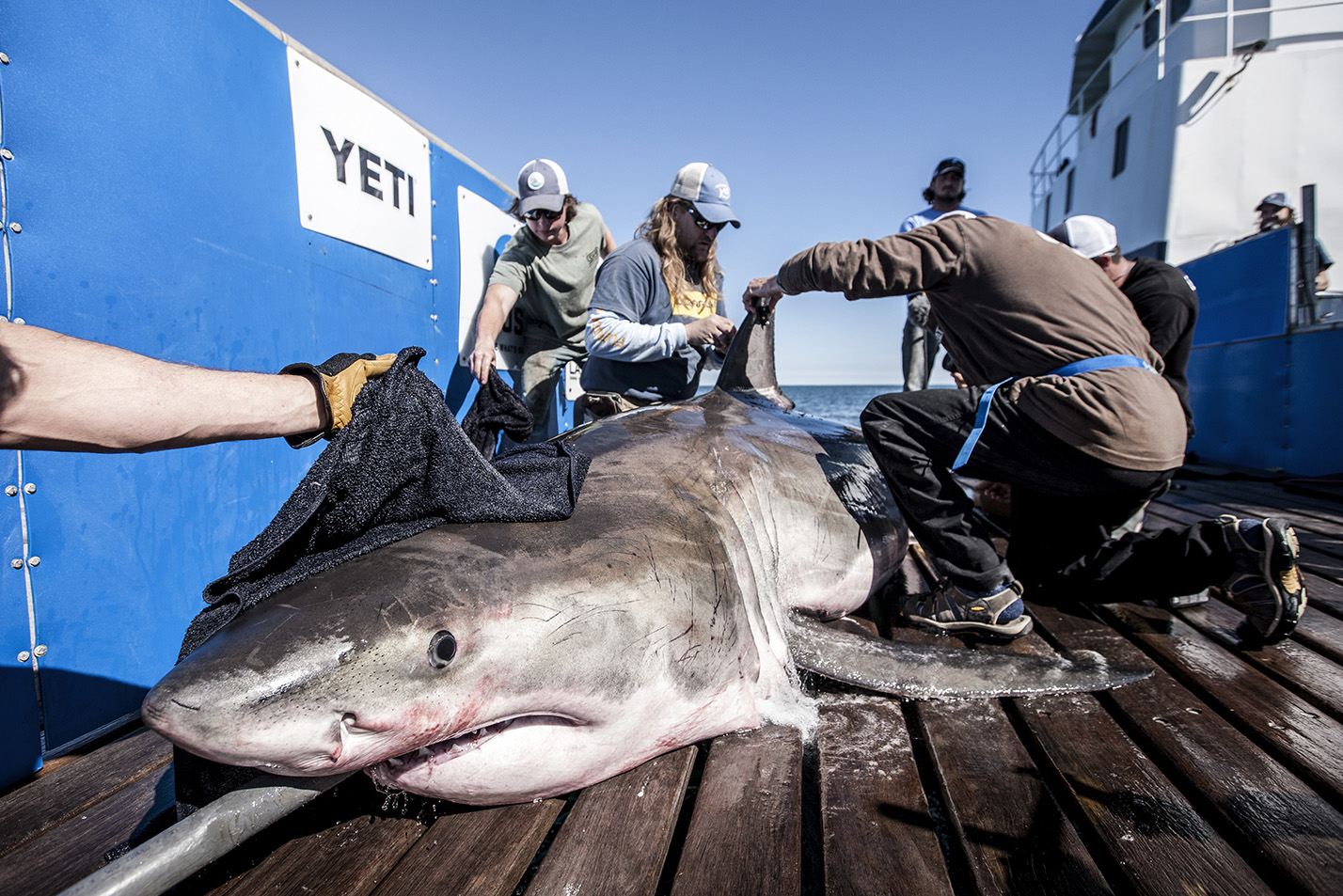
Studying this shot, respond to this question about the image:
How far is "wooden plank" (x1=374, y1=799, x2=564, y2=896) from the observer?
1343 mm

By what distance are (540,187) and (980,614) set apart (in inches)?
125

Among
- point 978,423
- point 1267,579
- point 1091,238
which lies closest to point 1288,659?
point 1267,579

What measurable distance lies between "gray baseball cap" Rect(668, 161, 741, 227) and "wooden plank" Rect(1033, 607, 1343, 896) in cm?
277

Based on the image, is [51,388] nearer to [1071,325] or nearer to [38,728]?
[38,728]

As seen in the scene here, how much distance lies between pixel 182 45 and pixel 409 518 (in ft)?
6.41

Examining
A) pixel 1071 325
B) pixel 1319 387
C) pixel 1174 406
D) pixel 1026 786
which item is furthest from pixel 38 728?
pixel 1319 387

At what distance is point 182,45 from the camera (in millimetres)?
2350

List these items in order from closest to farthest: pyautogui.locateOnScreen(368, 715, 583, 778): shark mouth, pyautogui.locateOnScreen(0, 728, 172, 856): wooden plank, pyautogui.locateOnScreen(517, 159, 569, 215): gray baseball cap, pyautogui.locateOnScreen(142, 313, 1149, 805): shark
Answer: pyautogui.locateOnScreen(142, 313, 1149, 805): shark, pyautogui.locateOnScreen(368, 715, 583, 778): shark mouth, pyautogui.locateOnScreen(0, 728, 172, 856): wooden plank, pyautogui.locateOnScreen(517, 159, 569, 215): gray baseball cap

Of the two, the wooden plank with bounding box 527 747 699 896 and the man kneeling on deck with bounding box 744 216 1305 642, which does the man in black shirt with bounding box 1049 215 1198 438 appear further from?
the wooden plank with bounding box 527 747 699 896

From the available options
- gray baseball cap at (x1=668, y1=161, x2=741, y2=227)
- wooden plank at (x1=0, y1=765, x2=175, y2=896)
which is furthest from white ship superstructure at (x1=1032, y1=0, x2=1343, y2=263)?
wooden plank at (x1=0, y1=765, x2=175, y2=896)

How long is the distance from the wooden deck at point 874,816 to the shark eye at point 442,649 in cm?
43

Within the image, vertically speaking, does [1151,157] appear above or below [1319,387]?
above

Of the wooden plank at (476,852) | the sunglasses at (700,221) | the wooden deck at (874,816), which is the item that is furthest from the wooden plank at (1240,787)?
the sunglasses at (700,221)

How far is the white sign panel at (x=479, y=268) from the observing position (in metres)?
4.46
